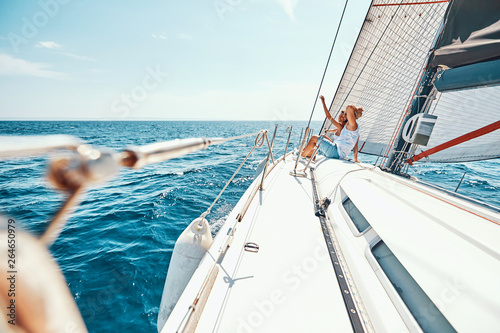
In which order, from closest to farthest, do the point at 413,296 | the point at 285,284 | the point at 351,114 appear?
the point at 413,296 → the point at 285,284 → the point at 351,114

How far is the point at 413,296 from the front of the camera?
1262mm

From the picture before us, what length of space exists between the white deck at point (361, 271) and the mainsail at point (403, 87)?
8.95 ft

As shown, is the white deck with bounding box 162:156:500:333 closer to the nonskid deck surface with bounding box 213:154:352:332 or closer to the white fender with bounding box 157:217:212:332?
the nonskid deck surface with bounding box 213:154:352:332

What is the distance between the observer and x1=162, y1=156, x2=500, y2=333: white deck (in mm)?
994

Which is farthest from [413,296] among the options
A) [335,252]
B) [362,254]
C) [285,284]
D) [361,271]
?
[285,284]

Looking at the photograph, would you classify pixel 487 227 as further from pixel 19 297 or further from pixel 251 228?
pixel 19 297

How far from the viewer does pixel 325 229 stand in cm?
231

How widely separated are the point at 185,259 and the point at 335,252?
1.47 metres

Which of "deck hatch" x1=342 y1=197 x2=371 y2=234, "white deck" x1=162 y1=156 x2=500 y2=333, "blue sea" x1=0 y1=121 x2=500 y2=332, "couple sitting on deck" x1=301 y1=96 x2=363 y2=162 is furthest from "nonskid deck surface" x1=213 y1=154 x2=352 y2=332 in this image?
"couple sitting on deck" x1=301 y1=96 x2=363 y2=162

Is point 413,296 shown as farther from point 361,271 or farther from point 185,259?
point 185,259

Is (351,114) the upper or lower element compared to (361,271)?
upper

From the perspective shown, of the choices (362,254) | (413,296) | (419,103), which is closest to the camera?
(413,296)

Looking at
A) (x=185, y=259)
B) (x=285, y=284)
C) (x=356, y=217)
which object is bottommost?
(x=185, y=259)

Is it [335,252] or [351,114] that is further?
[351,114]
